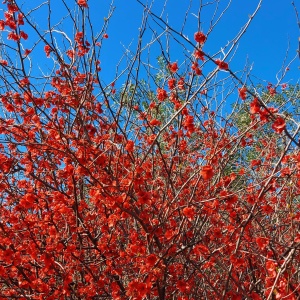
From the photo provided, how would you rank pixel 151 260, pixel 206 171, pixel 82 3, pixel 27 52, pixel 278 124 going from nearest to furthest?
pixel 278 124 → pixel 206 171 → pixel 151 260 → pixel 82 3 → pixel 27 52

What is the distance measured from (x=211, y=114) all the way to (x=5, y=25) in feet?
7.52

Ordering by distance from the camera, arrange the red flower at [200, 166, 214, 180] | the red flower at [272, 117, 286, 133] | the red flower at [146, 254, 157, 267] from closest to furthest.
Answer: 1. the red flower at [272, 117, 286, 133]
2. the red flower at [200, 166, 214, 180]
3. the red flower at [146, 254, 157, 267]

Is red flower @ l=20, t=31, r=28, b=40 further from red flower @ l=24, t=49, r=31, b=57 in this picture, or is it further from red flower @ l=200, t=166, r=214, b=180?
red flower @ l=200, t=166, r=214, b=180

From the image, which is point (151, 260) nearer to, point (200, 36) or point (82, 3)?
point (200, 36)

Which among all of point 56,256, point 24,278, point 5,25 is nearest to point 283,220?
point 56,256

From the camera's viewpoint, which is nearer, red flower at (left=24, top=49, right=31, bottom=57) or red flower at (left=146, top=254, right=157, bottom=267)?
red flower at (left=146, top=254, right=157, bottom=267)

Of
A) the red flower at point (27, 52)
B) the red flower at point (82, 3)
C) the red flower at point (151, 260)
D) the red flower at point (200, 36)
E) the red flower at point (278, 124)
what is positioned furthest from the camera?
the red flower at point (27, 52)

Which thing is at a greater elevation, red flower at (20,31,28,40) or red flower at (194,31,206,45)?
red flower at (20,31,28,40)

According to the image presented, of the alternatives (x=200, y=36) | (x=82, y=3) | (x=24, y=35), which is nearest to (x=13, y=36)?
(x=24, y=35)

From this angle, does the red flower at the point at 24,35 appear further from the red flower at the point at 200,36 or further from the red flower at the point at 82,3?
the red flower at the point at 200,36

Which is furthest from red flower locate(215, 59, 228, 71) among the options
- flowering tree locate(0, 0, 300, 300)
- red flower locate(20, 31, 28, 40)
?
red flower locate(20, 31, 28, 40)

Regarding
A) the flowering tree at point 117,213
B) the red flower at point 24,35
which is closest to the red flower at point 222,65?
the flowering tree at point 117,213

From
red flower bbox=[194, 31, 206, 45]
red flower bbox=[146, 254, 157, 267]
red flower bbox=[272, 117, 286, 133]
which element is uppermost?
red flower bbox=[194, 31, 206, 45]

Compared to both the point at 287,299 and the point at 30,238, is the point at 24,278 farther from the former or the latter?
the point at 287,299
